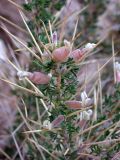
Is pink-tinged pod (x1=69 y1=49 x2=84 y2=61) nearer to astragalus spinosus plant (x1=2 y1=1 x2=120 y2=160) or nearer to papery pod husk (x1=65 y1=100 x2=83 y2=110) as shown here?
astragalus spinosus plant (x1=2 y1=1 x2=120 y2=160)

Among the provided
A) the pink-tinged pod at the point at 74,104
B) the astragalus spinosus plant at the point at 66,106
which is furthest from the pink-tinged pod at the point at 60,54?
the pink-tinged pod at the point at 74,104

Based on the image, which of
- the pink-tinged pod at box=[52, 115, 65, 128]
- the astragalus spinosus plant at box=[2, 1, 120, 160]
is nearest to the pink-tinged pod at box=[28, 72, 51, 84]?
the astragalus spinosus plant at box=[2, 1, 120, 160]

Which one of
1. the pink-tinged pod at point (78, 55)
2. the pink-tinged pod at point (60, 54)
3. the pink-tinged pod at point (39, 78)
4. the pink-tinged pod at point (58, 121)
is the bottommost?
the pink-tinged pod at point (58, 121)

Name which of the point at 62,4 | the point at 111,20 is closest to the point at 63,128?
the point at 62,4

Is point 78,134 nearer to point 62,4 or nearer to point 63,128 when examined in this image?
point 63,128

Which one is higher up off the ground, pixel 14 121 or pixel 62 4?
pixel 62 4

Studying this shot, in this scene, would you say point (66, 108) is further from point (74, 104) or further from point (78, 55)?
point (78, 55)

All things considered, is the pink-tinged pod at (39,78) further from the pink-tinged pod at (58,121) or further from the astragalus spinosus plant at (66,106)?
the pink-tinged pod at (58,121)
